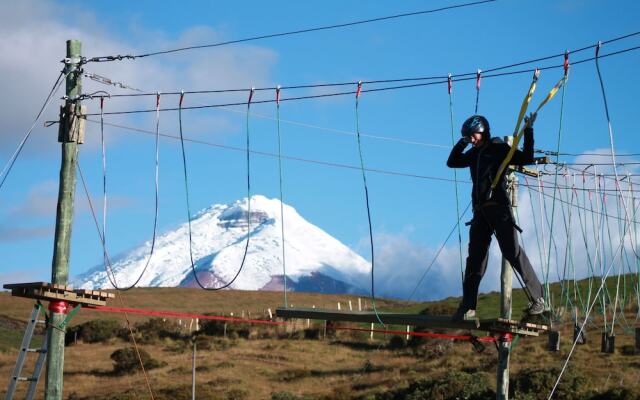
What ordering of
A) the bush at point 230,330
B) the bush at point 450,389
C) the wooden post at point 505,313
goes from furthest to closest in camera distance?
1. the bush at point 230,330
2. the bush at point 450,389
3. the wooden post at point 505,313

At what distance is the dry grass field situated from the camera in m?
49.8

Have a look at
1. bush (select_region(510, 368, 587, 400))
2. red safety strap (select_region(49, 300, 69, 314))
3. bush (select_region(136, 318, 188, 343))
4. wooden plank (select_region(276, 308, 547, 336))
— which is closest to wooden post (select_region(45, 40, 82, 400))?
red safety strap (select_region(49, 300, 69, 314))

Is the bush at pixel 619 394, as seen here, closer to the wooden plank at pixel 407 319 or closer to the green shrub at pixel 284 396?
the green shrub at pixel 284 396

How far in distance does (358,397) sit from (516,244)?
37907mm

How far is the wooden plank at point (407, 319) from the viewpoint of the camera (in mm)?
16891

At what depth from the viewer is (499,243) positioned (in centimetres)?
1465

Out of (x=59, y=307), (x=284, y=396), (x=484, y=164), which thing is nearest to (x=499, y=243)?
(x=484, y=164)

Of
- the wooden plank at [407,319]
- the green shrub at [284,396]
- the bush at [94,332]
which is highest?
the bush at [94,332]

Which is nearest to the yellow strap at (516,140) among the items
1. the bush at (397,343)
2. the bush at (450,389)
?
the bush at (450,389)

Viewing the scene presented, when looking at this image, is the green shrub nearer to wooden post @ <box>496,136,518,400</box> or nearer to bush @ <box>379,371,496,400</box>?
bush @ <box>379,371,496,400</box>

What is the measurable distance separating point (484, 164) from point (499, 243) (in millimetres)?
1043

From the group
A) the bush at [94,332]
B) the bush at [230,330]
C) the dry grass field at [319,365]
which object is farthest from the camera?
the bush at [230,330]

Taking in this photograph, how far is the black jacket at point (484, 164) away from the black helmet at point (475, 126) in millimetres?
223

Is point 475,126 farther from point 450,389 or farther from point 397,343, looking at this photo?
point 397,343
